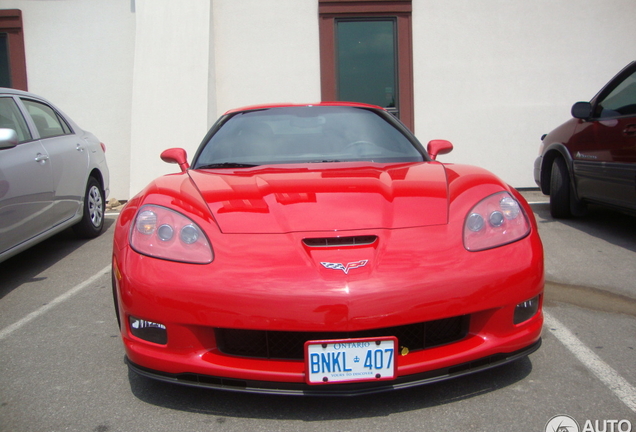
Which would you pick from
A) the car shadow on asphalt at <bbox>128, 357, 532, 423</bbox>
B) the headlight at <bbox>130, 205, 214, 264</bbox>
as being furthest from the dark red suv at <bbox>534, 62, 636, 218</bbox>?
the headlight at <bbox>130, 205, 214, 264</bbox>

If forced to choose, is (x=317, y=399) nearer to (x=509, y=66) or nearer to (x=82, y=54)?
(x=509, y=66)

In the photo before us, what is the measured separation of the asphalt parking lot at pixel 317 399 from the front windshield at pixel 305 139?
1.19 metres

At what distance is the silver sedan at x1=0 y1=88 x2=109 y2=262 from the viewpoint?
153 inches

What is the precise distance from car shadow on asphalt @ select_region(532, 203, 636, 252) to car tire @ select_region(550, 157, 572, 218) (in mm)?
93

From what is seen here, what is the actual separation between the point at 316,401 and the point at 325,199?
0.79 metres

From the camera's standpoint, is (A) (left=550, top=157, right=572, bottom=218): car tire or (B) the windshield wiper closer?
(B) the windshield wiper

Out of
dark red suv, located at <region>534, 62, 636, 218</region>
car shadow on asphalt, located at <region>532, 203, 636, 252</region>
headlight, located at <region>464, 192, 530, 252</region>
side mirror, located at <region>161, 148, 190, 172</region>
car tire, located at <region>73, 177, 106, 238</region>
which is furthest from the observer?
car tire, located at <region>73, 177, 106, 238</region>

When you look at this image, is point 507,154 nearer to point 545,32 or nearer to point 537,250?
point 545,32

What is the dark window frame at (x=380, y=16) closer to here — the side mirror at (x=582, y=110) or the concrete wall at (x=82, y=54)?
the concrete wall at (x=82, y=54)

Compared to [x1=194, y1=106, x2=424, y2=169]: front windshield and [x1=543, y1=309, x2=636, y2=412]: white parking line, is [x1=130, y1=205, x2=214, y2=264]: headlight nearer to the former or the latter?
[x1=194, y1=106, x2=424, y2=169]: front windshield

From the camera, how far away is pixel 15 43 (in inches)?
325

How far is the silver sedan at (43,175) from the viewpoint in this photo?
3879 millimetres

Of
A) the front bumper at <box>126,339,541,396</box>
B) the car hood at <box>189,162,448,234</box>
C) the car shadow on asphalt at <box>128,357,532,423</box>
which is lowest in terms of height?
the car shadow on asphalt at <box>128,357,532,423</box>

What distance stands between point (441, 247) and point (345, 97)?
6.74m
